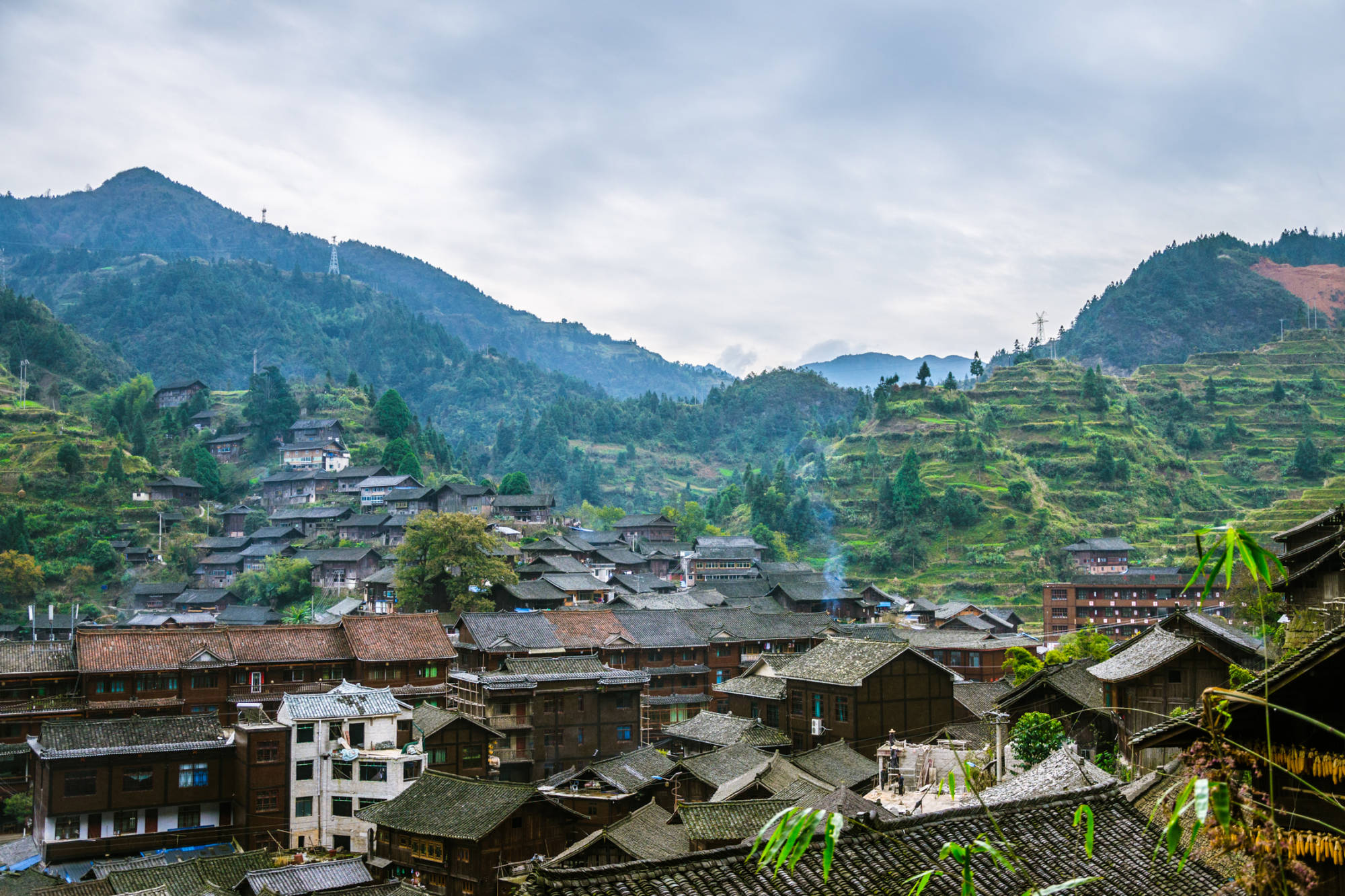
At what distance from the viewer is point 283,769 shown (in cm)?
3353

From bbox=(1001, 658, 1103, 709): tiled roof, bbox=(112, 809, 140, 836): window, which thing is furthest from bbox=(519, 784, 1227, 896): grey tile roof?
bbox=(112, 809, 140, 836): window

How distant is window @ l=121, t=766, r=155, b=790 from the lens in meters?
32.3

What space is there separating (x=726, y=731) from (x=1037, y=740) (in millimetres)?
15742

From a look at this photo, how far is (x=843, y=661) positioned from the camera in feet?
123

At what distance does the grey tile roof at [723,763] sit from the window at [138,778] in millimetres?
16330

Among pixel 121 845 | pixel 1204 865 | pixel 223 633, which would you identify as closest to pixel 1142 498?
pixel 223 633

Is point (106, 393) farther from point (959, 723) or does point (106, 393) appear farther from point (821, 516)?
point (959, 723)

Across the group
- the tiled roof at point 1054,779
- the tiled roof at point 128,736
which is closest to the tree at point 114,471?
the tiled roof at point 128,736

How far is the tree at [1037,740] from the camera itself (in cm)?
2402

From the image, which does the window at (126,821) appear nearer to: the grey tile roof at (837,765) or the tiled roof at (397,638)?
the tiled roof at (397,638)

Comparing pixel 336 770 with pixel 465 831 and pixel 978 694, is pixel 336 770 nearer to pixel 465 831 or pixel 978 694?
pixel 465 831

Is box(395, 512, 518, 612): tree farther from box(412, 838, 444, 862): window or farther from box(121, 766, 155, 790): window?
box(412, 838, 444, 862): window

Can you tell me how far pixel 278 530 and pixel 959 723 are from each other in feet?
195

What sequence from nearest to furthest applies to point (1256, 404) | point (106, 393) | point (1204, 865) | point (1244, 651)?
1. point (1204, 865)
2. point (1244, 651)
3. point (106, 393)
4. point (1256, 404)
